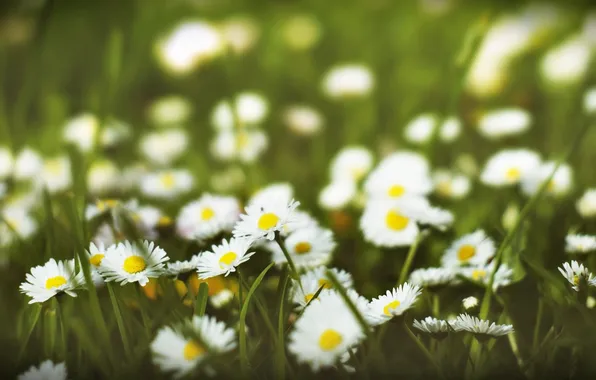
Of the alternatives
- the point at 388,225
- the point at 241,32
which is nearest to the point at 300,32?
the point at 241,32

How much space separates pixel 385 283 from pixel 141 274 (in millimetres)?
289

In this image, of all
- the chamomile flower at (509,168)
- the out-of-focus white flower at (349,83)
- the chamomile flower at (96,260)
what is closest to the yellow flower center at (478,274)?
the chamomile flower at (509,168)

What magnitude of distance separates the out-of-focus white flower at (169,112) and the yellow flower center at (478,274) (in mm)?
836

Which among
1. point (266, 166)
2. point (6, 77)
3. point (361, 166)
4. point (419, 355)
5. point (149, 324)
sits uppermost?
point (6, 77)

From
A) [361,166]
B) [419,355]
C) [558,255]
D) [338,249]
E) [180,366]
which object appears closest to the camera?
[180,366]

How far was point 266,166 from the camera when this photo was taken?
3.61 feet

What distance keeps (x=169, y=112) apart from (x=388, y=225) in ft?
2.48

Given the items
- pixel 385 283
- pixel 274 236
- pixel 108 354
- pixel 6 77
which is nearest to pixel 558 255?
pixel 385 283

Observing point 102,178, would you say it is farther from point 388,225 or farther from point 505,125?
point 505,125

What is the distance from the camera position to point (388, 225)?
65cm

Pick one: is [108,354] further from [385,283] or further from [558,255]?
[558,255]

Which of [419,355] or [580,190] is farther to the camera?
[580,190]

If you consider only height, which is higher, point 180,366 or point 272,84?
point 272,84

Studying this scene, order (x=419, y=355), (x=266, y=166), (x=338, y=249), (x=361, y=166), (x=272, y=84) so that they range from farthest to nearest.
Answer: (x=272, y=84), (x=266, y=166), (x=361, y=166), (x=338, y=249), (x=419, y=355)
